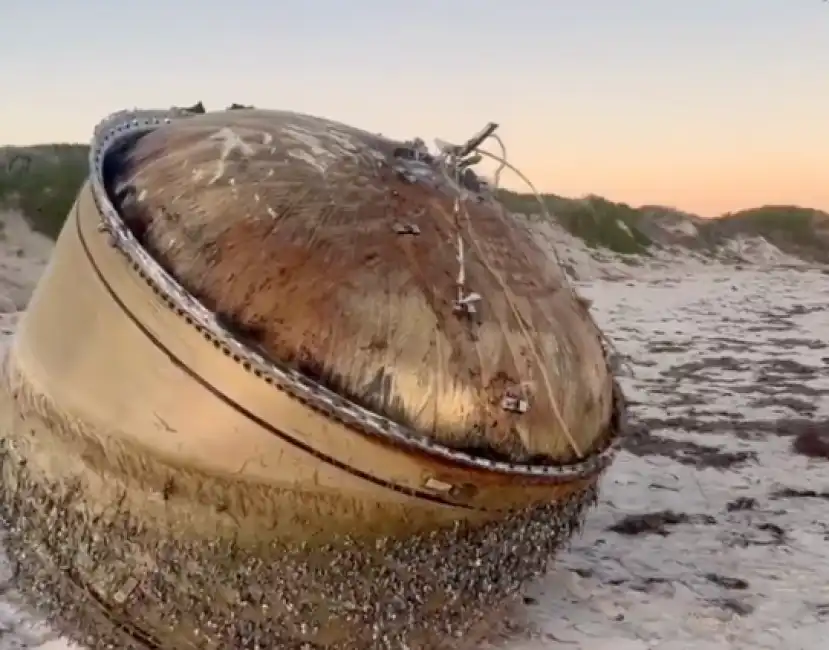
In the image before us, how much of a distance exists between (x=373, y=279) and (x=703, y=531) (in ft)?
9.06

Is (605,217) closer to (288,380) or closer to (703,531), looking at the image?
(703,531)

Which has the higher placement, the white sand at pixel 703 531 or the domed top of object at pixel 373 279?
the domed top of object at pixel 373 279

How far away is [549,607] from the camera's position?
3768mm

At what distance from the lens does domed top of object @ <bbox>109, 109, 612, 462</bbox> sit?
7.83 ft

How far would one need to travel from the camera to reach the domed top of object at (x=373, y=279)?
2.39 meters

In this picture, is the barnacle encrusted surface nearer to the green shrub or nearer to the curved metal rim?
the curved metal rim

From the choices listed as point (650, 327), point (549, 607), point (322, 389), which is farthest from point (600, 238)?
point (322, 389)

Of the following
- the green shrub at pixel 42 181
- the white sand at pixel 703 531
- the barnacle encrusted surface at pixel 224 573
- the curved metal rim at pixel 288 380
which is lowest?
the green shrub at pixel 42 181

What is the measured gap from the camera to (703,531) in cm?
464

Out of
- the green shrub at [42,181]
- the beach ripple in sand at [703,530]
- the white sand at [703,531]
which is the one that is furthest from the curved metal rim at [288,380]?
the green shrub at [42,181]

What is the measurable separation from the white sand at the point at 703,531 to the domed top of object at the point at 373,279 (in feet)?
2.41

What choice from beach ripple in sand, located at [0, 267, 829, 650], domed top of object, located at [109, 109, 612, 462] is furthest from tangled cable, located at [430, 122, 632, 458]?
beach ripple in sand, located at [0, 267, 829, 650]

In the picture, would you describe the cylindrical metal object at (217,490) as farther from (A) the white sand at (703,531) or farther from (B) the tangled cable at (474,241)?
(A) the white sand at (703,531)

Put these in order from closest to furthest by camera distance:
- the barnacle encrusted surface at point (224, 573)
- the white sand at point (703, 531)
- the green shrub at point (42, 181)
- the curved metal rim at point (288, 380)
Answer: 1. the curved metal rim at point (288, 380)
2. the barnacle encrusted surface at point (224, 573)
3. the white sand at point (703, 531)
4. the green shrub at point (42, 181)
